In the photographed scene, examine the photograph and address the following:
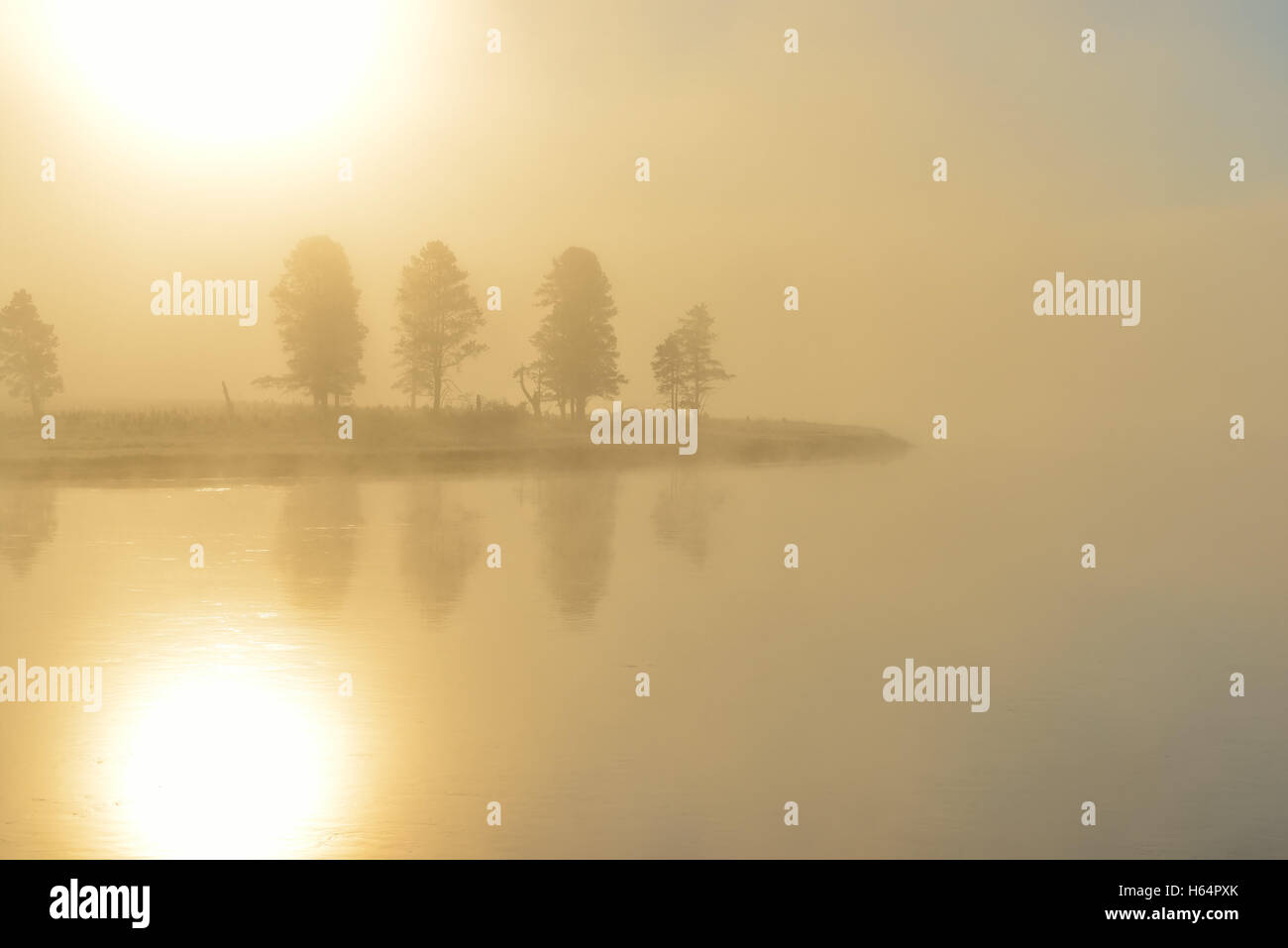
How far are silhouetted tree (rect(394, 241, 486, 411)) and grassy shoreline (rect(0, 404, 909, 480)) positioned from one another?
389cm

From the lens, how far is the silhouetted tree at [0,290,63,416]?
6894 centimetres

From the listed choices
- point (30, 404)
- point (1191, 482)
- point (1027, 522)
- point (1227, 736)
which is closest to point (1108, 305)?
point (1191, 482)

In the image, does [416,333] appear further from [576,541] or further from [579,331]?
[576,541]

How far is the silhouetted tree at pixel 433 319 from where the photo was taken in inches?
2516

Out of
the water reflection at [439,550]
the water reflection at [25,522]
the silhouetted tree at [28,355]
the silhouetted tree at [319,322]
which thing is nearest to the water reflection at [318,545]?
the water reflection at [439,550]

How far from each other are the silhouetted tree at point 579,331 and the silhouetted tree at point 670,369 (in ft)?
26.0

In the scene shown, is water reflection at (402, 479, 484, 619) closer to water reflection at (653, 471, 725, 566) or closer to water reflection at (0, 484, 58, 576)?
water reflection at (653, 471, 725, 566)

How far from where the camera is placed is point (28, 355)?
227 ft

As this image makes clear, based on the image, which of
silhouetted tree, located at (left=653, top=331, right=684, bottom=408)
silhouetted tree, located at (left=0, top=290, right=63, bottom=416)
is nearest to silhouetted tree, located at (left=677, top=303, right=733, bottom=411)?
silhouetted tree, located at (left=653, top=331, right=684, bottom=408)

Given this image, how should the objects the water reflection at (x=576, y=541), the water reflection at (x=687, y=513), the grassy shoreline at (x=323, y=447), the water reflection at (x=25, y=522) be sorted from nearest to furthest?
the water reflection at (x=576, y=541), the water reflection at (x=25, y=522), the water reflection at (x=687, y=513), the grassy shoreline at (x=323, y=447)

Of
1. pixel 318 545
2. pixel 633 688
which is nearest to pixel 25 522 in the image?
pixel 318 545

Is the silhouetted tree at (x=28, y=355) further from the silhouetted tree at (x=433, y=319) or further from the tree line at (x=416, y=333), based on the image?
the silhouetted tree at (x=433, y=319)

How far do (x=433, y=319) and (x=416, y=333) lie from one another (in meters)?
1.23
